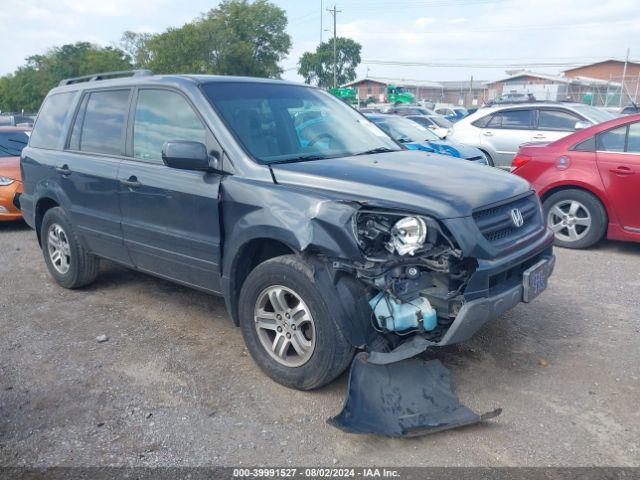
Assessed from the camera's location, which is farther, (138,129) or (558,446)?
(138,129)

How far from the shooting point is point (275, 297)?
348 cm

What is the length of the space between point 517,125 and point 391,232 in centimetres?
867

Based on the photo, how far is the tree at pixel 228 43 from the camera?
5181 centimetres

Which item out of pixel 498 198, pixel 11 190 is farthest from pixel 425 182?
pixel 11 190

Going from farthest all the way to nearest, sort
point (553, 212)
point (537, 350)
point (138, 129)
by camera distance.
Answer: point (553, 212) < point (138, 129) < point (537, 350)

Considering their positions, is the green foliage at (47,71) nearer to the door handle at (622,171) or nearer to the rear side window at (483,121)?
the rear side window at (483,121)

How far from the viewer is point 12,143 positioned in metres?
9.39

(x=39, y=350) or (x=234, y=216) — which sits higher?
(x=234, y=216)

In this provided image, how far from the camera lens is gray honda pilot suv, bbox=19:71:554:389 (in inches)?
124

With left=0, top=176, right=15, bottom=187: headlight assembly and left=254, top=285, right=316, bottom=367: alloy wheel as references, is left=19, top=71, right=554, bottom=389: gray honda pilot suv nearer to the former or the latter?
left=254, top=285, right=316, bottom=367: alloy wheel

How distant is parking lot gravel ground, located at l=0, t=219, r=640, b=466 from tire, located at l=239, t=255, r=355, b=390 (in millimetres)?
161

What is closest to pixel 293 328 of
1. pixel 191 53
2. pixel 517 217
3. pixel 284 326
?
pixel 284 326

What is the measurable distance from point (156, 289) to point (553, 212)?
4.67 metres

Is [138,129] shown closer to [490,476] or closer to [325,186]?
[325,186]
